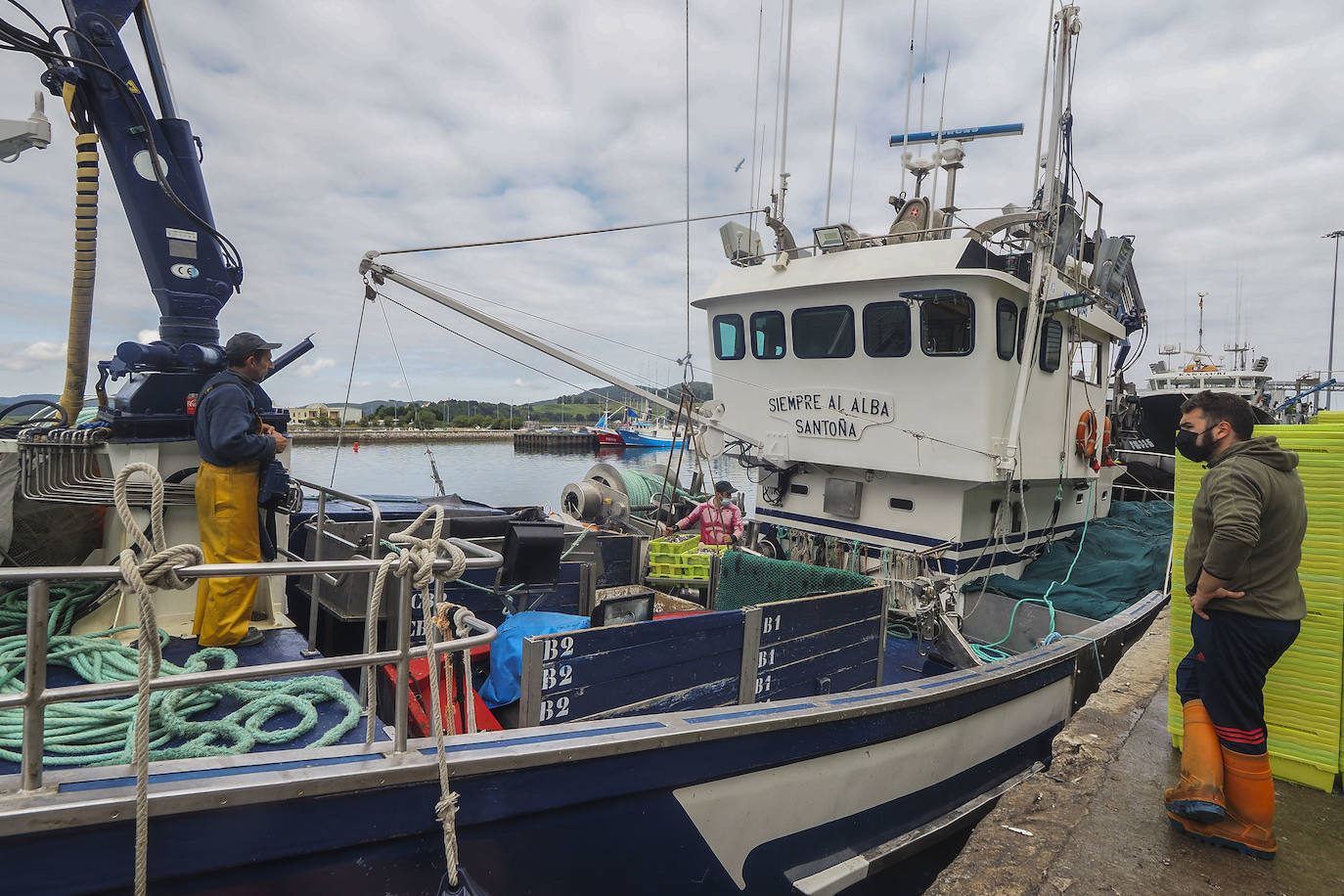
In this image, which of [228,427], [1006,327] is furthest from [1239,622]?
[228,427]

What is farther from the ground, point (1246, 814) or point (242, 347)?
point (242, 347)

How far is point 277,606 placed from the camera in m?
4.38

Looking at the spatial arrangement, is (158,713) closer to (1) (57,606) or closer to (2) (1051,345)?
(1) (57,606)

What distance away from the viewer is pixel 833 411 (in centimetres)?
699

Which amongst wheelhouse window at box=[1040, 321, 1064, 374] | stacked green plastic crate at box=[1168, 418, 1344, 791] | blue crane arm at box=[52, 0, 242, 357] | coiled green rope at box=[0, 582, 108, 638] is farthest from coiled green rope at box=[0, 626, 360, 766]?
wheelhouse window at box=[1040, 321, 1064, 374]

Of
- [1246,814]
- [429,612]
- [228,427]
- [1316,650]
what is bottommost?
[1246,814]

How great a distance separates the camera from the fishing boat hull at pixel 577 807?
6.21 feet

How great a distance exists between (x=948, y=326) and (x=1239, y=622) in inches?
159

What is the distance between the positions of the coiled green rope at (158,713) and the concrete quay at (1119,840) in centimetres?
237

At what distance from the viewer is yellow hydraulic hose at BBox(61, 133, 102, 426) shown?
438cm

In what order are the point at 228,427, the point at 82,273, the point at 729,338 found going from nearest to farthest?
the point at 228,427
the point at 82,273
the point at 729,338

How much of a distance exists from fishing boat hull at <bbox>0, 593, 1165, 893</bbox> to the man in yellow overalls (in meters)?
1.63

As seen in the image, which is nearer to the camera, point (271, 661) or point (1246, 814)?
point (1246, 814)

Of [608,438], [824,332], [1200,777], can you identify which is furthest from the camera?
[608,438]
